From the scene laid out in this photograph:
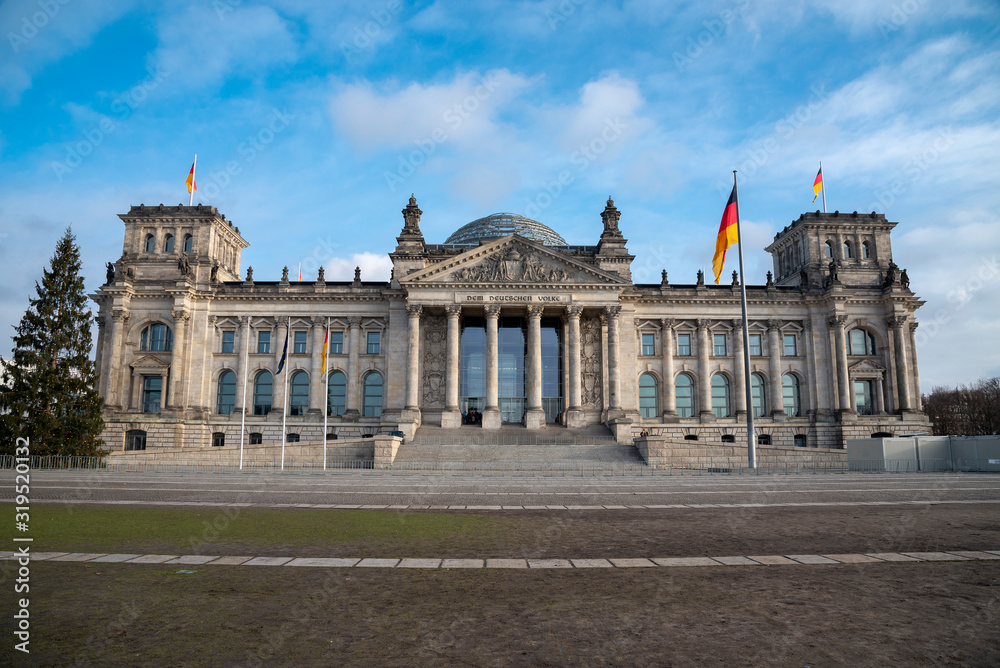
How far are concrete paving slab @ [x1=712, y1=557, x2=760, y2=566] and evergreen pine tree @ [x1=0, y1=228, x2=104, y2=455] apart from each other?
47.7 m

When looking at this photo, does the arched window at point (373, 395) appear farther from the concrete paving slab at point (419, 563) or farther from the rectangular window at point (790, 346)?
the concrete paving slab at point (419, 563)

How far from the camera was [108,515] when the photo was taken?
16031 millimetres

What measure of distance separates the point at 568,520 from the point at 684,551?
4.87 m

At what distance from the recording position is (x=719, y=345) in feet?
223

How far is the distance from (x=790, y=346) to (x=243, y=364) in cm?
5670

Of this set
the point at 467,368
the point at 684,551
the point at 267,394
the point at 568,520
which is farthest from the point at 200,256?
the point at 684,551

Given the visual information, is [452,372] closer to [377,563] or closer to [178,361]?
[178,361]

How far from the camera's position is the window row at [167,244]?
67.5 metres

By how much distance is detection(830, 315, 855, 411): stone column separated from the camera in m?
64.8

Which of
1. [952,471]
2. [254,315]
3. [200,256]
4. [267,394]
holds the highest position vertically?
[200,256]

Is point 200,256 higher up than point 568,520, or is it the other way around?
point 200,256

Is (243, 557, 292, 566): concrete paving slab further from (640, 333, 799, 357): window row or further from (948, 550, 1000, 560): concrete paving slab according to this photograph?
(640, 333, 799, 357): window row

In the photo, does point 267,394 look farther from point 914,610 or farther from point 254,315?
point 914,610

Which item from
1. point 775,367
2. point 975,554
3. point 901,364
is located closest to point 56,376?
point 975,554
